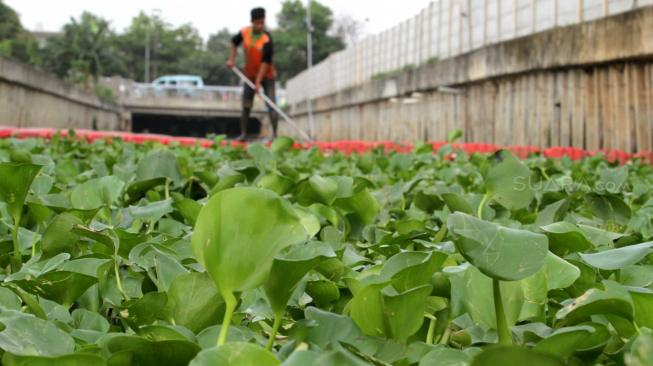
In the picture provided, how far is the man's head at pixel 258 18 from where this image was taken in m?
10.8

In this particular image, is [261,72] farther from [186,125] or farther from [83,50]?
[186,125]

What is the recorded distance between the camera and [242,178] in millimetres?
1377

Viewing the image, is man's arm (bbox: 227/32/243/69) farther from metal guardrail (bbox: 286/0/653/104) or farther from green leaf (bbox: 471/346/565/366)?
green leaf (bbox: 471/346/565/366)

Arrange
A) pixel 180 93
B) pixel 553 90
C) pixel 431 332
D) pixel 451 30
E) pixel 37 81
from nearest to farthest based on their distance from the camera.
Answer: pixel 431 332 < pixel 553 90 < pixel 451 30 < pixel 37 81 < pixel 180 93

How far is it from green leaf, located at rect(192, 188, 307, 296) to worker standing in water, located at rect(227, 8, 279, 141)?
10.1m

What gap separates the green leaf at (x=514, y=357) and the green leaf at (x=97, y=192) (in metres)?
0.90

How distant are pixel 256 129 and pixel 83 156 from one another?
40.5m

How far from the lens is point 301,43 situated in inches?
2808

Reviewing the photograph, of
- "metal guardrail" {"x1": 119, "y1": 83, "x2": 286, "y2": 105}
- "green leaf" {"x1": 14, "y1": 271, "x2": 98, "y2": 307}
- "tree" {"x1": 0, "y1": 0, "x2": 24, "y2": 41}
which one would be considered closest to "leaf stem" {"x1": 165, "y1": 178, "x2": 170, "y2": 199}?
"green leaf" {"x1": 14, "y1": 271, "x2": 98, "y2": 307}

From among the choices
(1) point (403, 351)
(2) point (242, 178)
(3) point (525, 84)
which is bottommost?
(1) point (403, 351)

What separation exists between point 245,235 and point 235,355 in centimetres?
9

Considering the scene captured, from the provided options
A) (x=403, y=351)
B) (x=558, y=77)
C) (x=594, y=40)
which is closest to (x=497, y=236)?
(x=403, y=351)

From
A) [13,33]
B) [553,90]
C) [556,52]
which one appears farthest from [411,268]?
[13,33]

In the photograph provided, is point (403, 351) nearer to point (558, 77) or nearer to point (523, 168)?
point (523, 168)
